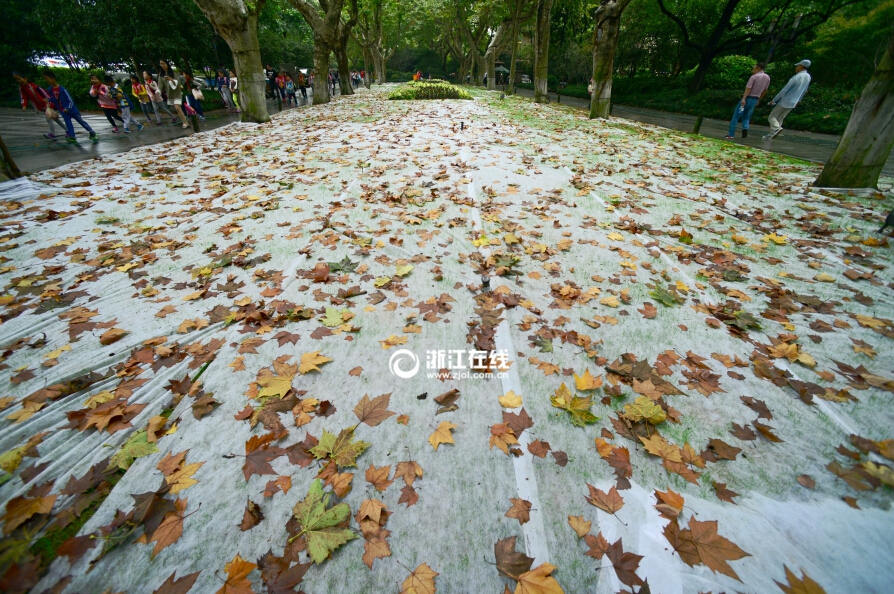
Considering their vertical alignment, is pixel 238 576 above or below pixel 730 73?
below

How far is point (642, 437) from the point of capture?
2051 millimetres

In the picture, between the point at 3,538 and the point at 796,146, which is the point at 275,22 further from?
the point at 3,538

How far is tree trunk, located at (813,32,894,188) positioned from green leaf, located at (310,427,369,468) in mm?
8151

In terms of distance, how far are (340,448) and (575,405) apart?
1507mm

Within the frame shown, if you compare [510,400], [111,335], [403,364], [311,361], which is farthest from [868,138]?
[111,335]

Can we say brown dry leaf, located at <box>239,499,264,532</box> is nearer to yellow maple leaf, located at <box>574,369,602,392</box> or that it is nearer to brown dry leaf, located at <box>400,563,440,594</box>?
brown dry leaf, located at <box>400,563,440,594</box>

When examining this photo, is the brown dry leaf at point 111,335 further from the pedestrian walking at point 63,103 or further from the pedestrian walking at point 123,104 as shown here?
the pedestrian walking at point 123,104

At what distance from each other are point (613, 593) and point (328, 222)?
438 cm

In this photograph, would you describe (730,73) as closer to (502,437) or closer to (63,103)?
(502,437)

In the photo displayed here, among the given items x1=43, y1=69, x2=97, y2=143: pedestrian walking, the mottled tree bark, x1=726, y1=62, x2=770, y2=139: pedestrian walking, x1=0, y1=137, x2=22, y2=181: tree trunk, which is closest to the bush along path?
x1=0, y1=137, x2=22, y2=181: tree trunk

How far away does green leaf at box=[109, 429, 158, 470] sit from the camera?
6.26ft

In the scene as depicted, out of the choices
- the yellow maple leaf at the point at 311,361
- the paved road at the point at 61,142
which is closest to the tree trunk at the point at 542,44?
the paved road at the point at 61,142

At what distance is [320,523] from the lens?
1.67 metres

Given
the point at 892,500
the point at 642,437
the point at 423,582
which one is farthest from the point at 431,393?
the point at 892,500
